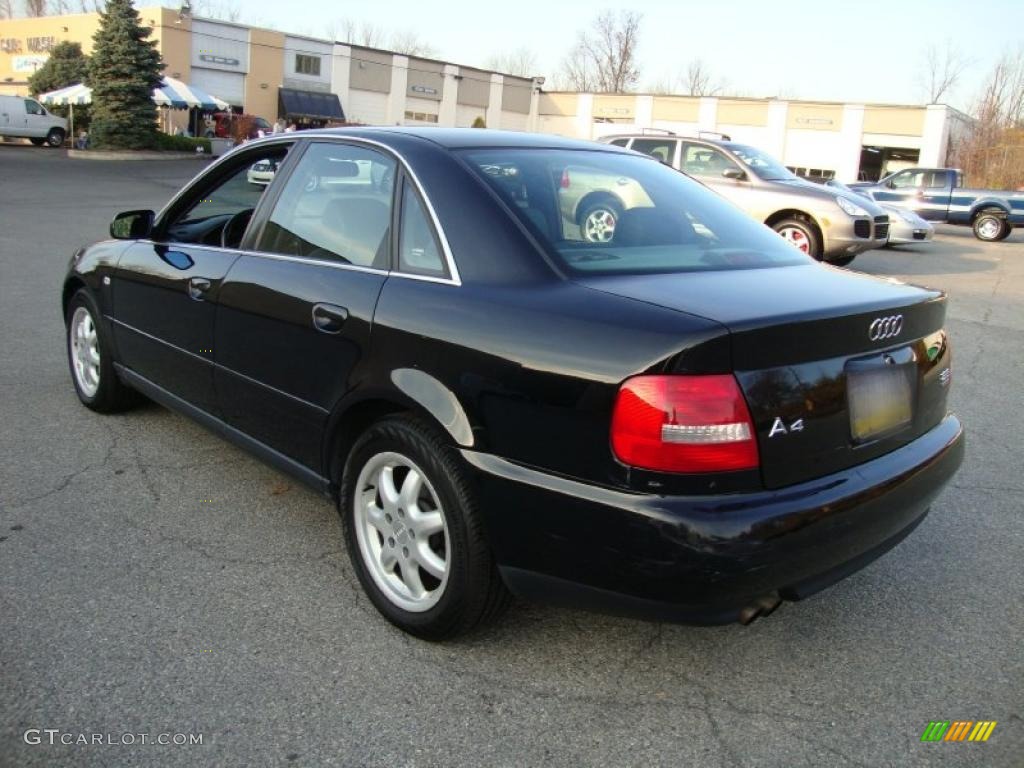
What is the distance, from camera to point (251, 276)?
3.49m

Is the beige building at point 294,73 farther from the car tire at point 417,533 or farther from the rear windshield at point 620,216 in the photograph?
the car tire at point 417,533

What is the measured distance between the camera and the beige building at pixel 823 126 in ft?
166

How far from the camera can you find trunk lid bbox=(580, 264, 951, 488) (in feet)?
7.58

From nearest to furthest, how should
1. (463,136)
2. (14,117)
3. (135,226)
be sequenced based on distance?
Answer: (463,136), (135,226), (14,117)

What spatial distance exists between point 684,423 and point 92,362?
158 inches

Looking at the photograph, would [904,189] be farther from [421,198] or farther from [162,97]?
[162,97]

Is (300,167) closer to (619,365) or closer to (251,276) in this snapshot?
(251,276)

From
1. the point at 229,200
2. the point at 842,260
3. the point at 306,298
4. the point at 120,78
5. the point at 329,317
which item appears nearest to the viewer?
the point at 329,317

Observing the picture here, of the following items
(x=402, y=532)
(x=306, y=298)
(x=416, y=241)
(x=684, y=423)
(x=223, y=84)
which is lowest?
(x=402, y=532)

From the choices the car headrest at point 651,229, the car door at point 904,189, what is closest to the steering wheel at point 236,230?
the car headrest at point 651,229

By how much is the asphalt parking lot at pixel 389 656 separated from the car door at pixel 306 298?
0.53 m

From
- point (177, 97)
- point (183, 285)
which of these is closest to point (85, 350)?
point (183, 285)

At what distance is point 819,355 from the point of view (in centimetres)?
241

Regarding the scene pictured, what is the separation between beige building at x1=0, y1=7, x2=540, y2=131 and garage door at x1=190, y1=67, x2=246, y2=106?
0.06m
